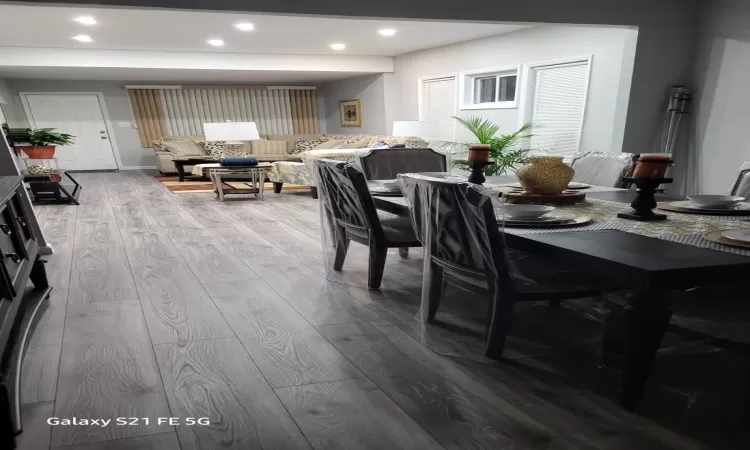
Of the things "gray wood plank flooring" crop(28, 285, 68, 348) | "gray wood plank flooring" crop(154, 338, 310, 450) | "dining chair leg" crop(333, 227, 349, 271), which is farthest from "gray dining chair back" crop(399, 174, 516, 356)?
"gray wood plank flooring" crop(28, 285, 68, 348)

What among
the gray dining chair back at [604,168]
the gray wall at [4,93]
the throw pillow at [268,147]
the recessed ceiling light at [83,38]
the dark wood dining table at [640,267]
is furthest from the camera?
the throw pillow at [268,147]

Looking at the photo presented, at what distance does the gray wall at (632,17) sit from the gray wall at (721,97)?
0.52 ft

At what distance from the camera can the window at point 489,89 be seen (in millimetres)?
5676

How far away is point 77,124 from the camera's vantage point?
354 inches

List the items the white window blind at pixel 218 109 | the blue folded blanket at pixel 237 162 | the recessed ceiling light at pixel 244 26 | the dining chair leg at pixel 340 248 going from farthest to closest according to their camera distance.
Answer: the white window blind at pixel 218 109
the blue folded blanket at pixel 237 162
the recessed ceiling light at pixel 244 26
the dining chair leg at pixel 340 248

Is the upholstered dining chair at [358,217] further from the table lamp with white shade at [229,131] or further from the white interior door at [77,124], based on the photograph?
the white interior door at [77,124]

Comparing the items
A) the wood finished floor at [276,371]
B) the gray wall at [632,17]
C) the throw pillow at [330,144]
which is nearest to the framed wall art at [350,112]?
the throw pillow at [330,144]

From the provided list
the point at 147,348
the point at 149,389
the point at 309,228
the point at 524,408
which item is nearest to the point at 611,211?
the point at 524,408

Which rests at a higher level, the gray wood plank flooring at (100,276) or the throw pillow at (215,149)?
the throw pillow at (215,149)

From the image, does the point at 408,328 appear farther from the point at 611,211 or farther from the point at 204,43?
the point at 204,43

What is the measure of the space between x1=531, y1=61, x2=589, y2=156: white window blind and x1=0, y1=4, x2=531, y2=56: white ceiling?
2.38ft

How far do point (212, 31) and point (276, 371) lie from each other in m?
4.64

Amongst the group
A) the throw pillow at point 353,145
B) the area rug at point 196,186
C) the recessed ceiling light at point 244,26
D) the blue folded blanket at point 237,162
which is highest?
the recessed ceiling light at point 244,26

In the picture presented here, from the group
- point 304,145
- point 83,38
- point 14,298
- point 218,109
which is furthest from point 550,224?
point 218,109
